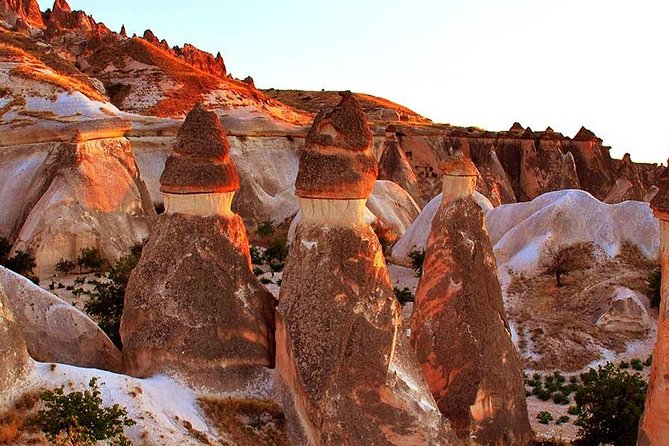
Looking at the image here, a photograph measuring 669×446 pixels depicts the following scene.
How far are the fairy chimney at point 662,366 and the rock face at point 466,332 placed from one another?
1.86 metres

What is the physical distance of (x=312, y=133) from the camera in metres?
8.36

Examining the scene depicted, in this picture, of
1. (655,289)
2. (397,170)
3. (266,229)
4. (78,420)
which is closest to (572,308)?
(655,289)

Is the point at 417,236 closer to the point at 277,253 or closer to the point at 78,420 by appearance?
the point at 277,253

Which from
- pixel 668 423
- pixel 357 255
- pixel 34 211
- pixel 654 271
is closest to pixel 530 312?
pixel 654 271

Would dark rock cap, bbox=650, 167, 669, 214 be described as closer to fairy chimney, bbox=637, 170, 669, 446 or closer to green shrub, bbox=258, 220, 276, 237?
fairy chimney, bbox=637, 170, 669, 446

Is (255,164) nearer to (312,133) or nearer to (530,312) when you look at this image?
(530,312)

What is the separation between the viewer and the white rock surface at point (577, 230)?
23.2 meters

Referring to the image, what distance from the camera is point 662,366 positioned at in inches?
321

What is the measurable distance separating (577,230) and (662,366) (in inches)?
641

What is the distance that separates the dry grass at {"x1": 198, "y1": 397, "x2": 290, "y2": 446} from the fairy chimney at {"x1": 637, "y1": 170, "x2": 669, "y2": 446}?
175 inches

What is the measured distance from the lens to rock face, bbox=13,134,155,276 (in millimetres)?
20547

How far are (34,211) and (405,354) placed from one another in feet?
56.7

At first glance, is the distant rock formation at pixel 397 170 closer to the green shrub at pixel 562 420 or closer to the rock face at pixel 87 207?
the rock face at pixel 87 207

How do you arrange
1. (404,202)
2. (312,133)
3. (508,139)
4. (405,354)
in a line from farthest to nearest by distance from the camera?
(508,139), (404,202), (312,133), (405,354)
